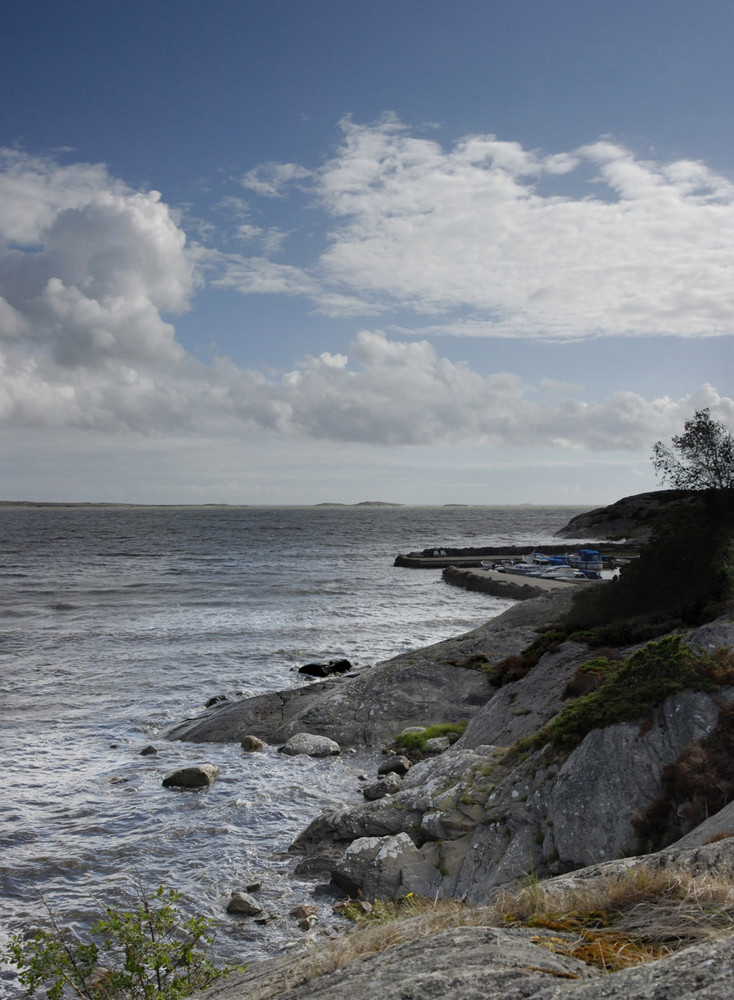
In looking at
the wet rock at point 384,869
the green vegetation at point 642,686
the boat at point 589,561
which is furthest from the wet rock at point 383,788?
the boat at point 589,561

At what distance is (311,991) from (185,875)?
24.7 ft

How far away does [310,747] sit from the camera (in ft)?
54.9

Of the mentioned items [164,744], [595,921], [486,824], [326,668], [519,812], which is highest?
[595,921]

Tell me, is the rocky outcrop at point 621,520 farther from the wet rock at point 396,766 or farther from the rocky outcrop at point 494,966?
the rocky outcrop at point 494,966

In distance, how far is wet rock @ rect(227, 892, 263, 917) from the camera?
31.6ft

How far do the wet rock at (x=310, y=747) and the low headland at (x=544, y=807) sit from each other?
0.38 ft

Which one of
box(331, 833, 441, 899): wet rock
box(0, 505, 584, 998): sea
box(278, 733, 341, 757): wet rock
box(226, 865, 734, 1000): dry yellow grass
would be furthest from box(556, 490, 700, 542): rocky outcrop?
box(226, 865, 734, 1000): dry yellow grass

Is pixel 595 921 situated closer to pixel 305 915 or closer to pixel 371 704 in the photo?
pixel 305 915

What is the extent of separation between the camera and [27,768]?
1562 centimetres

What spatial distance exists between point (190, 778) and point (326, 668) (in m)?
11.3

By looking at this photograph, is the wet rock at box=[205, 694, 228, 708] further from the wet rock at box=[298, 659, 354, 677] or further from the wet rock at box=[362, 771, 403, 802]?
the wet rock at box=[362, 771, 403, 802]

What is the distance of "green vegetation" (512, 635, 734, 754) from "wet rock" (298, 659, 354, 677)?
1565cm

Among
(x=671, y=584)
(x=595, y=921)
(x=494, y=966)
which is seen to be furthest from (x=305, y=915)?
(x=671, y=584)

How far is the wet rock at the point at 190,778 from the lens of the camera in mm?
14508
